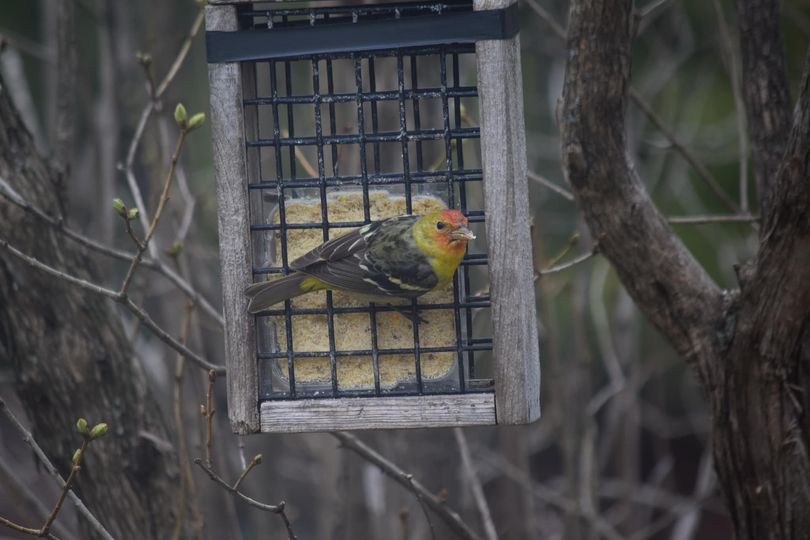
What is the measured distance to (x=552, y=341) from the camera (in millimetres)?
4918

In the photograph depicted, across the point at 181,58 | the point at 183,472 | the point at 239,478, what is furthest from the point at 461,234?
the point at 183,472

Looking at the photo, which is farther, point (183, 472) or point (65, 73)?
point (65, 73)

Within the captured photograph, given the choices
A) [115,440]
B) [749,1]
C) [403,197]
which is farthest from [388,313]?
[749,1]

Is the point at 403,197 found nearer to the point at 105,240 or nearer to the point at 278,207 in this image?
the point at 278,207

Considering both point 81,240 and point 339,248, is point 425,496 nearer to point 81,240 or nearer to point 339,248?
point 339,248

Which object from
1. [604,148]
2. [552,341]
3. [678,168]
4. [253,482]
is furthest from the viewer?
[678,168]

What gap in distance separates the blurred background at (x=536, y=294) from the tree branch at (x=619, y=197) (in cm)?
32

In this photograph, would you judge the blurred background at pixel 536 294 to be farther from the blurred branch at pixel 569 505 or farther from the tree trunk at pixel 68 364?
the tree trunk at pixel 68 364

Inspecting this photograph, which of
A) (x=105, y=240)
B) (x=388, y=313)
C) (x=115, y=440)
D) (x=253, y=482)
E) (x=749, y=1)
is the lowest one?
(x=253, y=482)

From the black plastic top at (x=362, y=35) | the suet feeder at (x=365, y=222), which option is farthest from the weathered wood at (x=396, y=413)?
the black plastic top at (x=362, y=35)

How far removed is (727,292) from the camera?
10.6ft

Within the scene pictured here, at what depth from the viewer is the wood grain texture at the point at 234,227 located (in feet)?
10.3

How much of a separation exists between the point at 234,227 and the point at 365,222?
47 cm

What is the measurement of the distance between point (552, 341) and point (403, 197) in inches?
69.3
